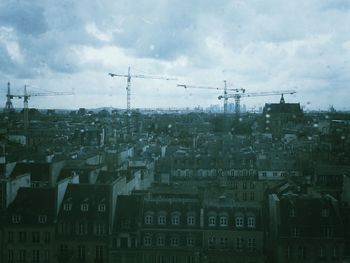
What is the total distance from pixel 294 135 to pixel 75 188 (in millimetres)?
77664

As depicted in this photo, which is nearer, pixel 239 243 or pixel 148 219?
pixel 239 243

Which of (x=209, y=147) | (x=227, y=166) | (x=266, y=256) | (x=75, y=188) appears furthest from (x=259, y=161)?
(x=75, y=188)

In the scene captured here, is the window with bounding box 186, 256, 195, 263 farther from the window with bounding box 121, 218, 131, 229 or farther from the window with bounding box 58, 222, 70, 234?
the window with bounding box 58, 222, 70, 234

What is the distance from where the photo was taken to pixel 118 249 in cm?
3559

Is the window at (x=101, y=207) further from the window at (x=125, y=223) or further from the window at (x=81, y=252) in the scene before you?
the window at (x=81, y=252)

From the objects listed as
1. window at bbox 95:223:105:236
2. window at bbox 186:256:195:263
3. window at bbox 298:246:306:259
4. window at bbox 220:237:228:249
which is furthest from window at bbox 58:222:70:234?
window at bbox 298:246:306:259

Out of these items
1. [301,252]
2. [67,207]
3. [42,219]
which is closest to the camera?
[301,252]

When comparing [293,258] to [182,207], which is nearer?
[293,258]

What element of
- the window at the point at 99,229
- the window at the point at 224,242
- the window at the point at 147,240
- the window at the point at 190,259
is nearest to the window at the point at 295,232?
the window at the point at 224,242

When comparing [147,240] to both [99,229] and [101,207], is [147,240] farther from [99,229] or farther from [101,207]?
[101,207]

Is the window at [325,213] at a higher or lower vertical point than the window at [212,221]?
higher

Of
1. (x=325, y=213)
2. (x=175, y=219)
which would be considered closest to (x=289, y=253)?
(x=325, y=213)

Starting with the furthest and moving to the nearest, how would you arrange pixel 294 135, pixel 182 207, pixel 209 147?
pixel 294 135 < pixel 209 147 < pixel 182 207

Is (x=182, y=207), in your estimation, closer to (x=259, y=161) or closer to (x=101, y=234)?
(x=101, y=234)
